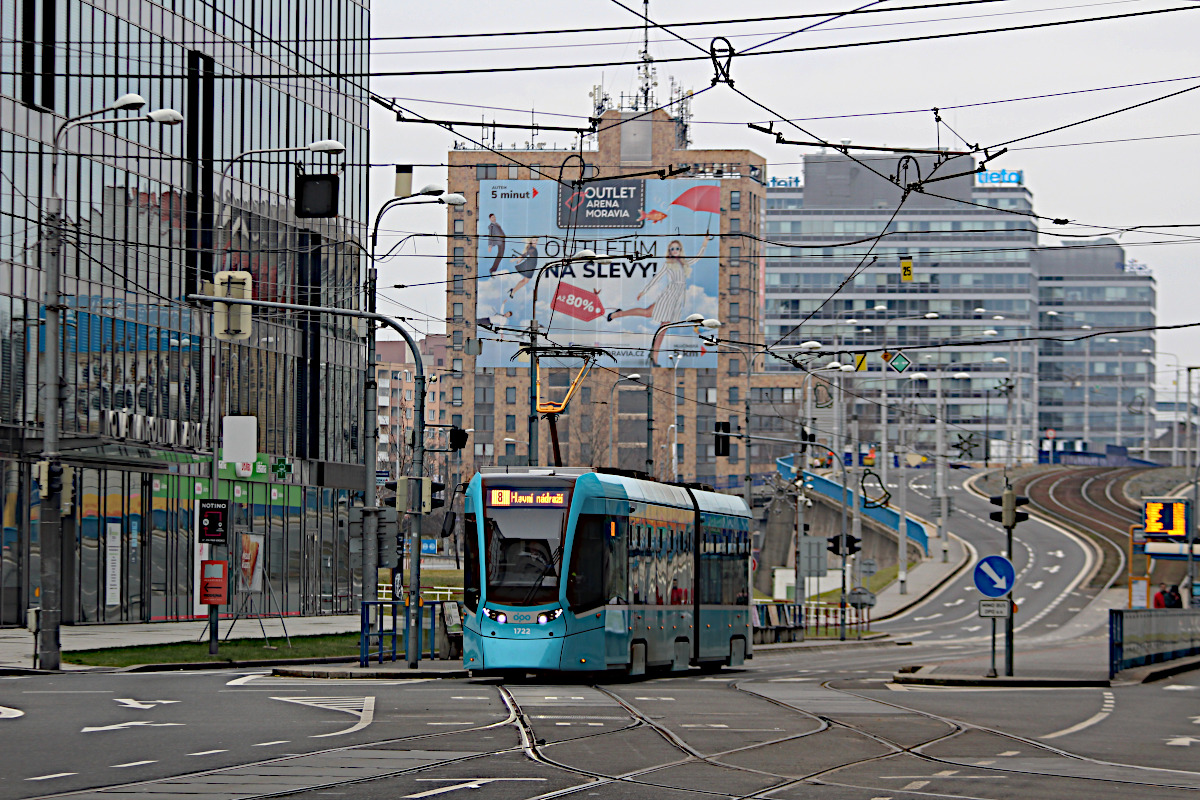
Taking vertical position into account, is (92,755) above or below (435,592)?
above

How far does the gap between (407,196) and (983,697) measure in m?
14.3

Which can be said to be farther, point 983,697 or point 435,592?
point 435,592

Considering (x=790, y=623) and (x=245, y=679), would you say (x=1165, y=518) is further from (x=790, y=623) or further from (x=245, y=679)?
(x=245, y=679)

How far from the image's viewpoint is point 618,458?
147 meters

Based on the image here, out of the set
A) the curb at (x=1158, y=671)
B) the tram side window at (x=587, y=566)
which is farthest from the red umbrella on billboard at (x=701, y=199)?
the tram side window at (x=587, y=566)

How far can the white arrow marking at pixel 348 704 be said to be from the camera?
18078mm

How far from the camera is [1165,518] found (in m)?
Answer: 62.9

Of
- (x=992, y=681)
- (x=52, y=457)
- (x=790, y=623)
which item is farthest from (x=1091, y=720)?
(x=790, y=623)

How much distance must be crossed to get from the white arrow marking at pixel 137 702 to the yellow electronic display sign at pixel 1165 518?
49393 mm

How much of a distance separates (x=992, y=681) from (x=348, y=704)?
40.8 ft

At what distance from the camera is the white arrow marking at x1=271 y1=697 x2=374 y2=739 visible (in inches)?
712

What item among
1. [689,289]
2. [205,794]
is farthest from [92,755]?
[689,289]

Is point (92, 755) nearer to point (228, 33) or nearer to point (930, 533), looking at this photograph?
point (228, 33)

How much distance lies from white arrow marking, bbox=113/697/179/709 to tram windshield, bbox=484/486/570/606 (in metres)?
5.46
